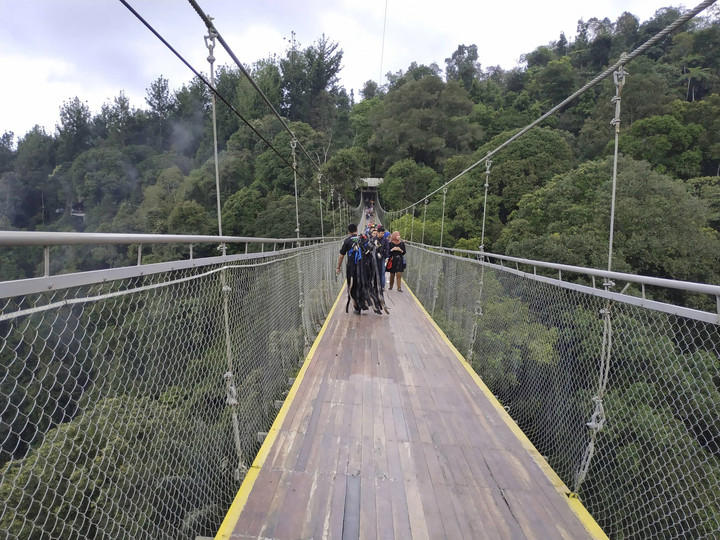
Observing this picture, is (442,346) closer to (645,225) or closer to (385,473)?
(385,473)

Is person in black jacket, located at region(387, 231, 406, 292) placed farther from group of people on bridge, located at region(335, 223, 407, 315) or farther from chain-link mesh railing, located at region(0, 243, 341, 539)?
chain-link mesh railing, located at region(0, 243, 341, 539)

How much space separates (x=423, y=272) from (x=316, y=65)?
48.5m

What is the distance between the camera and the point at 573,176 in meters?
16.0

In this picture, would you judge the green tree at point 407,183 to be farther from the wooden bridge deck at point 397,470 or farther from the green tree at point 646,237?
the wooden bridge deck at point 397,470

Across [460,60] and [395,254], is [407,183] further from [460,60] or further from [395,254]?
[460,60]

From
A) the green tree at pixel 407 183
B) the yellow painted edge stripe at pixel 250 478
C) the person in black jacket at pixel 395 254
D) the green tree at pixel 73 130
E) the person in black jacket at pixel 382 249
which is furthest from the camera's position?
the green tree at pixel 73 130

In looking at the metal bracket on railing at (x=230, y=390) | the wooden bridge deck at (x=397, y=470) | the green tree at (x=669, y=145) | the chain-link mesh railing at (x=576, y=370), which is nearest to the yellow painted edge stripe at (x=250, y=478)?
the wooden bridge deck at (x=397, y=470)

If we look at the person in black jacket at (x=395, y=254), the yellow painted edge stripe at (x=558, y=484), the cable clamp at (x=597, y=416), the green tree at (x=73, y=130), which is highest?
the green tree at (x=73, y=130)

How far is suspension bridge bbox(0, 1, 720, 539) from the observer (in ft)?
3.67

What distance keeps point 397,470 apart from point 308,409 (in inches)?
28.1

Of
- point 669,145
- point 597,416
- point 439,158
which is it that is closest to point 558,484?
point 597,416

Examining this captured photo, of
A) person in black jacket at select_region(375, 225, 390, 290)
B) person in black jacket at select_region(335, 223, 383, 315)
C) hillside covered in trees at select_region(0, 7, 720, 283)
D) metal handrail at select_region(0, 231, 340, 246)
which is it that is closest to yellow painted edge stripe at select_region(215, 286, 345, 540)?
metal handrail at select_region(0, 231, 340, 246)

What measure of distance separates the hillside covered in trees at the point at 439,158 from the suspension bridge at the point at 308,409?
22.6 ft

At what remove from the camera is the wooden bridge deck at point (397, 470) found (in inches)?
59.5
